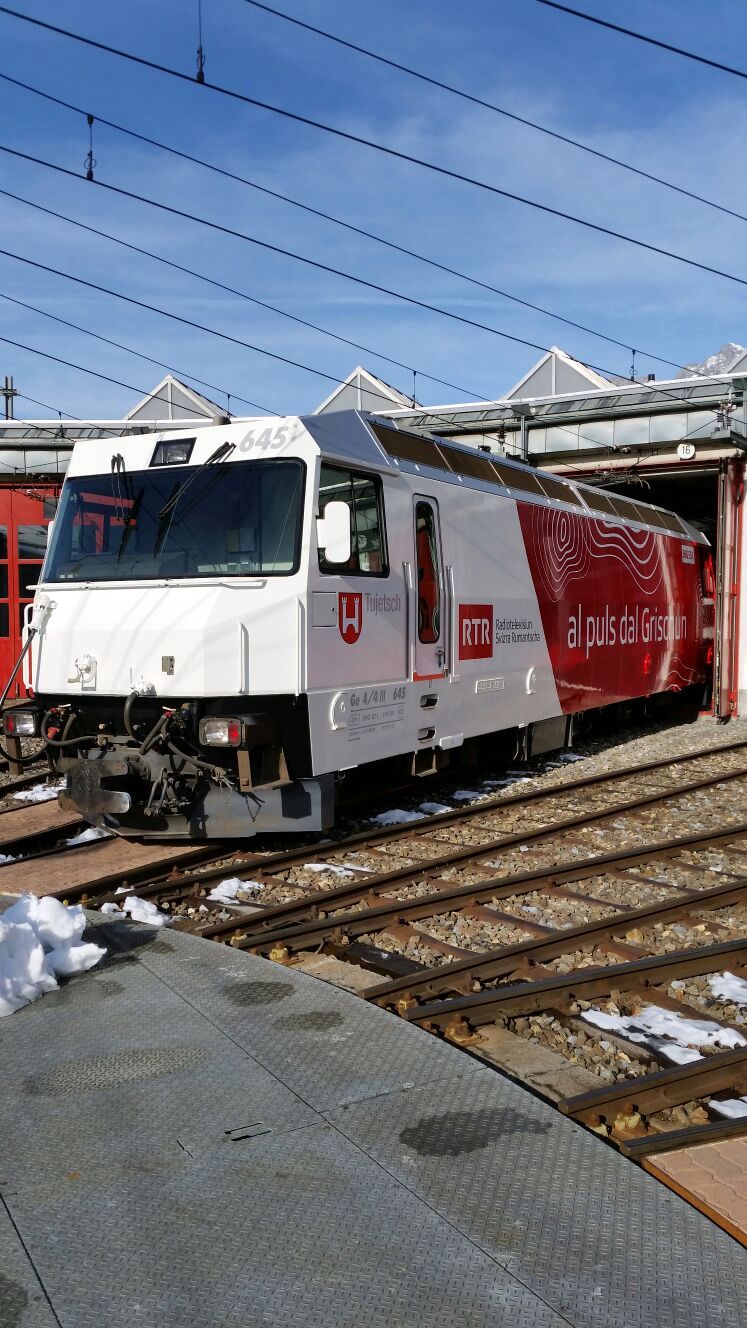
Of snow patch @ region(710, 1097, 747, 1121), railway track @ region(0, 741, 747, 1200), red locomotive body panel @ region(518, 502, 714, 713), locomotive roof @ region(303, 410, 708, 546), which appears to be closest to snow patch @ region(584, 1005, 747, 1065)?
railway track @ region(0, 741, 747, 1200)

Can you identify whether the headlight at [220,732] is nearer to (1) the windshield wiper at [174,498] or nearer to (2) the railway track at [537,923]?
(2) the railway track at [537,923]

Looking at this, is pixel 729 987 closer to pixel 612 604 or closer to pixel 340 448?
pixel 340 448

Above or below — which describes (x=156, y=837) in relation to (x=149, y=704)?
below

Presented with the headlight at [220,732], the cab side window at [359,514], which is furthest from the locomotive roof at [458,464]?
the headlight at [220,732]

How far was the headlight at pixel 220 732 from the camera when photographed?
7078mm

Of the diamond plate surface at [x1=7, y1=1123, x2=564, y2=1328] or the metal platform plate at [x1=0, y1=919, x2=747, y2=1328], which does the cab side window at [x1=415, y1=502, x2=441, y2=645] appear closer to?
the metal platform plate at [x1=0, y1=919, x2=747, y2=1328]

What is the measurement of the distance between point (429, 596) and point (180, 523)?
8.08 feet

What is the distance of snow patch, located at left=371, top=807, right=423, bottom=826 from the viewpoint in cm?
951

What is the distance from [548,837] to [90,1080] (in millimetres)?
5407

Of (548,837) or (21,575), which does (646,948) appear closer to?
(548,837)

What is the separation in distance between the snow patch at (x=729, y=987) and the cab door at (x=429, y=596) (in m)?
4.04

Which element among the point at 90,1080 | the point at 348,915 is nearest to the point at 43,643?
the point at 348,915

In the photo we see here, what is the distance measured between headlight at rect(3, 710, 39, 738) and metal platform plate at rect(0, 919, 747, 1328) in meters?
3.82

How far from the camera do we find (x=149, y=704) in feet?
24.7
